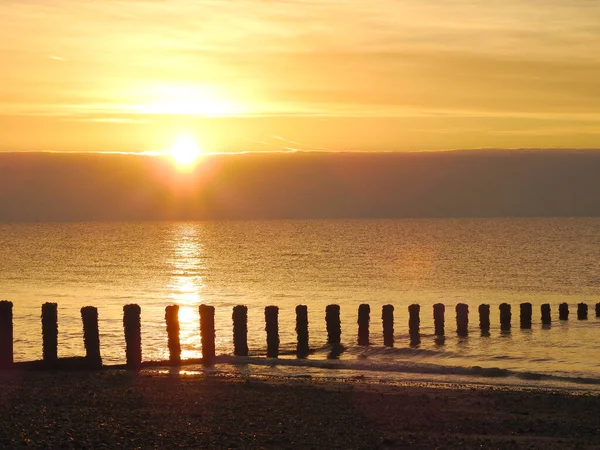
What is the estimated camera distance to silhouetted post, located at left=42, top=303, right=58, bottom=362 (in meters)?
20.0

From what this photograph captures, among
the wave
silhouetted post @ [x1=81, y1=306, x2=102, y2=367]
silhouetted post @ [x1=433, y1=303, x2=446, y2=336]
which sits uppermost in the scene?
silhouetted post @ [x1=81, y1=306, x2=102, y2=367]

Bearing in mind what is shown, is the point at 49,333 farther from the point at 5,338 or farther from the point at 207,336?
the point at 207,336

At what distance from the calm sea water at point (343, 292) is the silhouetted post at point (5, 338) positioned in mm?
4355

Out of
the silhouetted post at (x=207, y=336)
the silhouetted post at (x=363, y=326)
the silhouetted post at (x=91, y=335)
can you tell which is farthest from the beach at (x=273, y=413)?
the silhouetted post at (x=363, y=326)

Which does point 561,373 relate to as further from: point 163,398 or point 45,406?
point 45,406

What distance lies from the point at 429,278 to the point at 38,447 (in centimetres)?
5481

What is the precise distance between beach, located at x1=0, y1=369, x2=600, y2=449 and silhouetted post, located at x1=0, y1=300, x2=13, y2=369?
695 millimetres

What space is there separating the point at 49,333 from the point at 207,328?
13.7 feet

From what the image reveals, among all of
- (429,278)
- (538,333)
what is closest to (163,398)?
(538,333)

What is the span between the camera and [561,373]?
22.6 m

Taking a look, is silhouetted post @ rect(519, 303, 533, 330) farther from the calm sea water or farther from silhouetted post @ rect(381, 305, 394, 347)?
silhouetted post @ rect(381, 305, 394, 347)

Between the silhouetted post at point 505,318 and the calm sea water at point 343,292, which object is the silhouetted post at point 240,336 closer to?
the calm sea water at point 343,292

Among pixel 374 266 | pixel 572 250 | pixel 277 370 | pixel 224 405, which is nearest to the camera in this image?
pixel 224 405

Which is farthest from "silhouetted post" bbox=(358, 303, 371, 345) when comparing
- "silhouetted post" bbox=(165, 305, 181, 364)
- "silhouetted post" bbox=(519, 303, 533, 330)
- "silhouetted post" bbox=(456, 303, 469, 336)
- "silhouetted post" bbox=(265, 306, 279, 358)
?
"silhouetted post" bbox=(519, 303, 533, 330)
